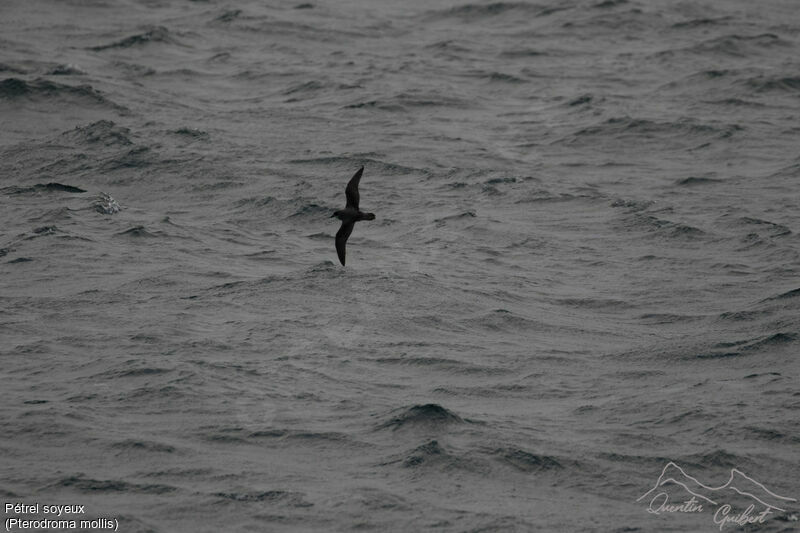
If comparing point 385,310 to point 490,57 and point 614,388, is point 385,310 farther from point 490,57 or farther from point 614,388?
point 490,57

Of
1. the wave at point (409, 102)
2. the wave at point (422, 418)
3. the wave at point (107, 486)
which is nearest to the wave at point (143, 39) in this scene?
the wave at point (409, 102)

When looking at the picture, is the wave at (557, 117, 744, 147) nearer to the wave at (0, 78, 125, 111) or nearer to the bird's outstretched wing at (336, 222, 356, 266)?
the wave at (0, 78, 125, 111)

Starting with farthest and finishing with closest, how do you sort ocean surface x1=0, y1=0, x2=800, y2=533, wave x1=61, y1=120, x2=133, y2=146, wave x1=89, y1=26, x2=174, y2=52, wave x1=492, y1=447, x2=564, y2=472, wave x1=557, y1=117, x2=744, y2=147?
wave x1=89, y1=26, x2=174, y2=52
wave x1=557, y1=117, x2=744, y2=147
wave x1=61, y1=120, x2=133, y2=146
wave x1=492, y1=447, x2=564, y2=472
ocean surface x1=0, y1=0, x2=800, y2=533

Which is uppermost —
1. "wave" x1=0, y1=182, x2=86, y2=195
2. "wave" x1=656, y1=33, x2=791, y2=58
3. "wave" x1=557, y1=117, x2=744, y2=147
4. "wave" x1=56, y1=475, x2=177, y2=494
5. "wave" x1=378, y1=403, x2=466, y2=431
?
"wave" x1=656, y1=33, x2=791, y2=58

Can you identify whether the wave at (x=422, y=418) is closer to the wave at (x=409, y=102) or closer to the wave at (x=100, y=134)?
the wave at (x=100, y=134)

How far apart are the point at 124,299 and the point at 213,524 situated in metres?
6.79

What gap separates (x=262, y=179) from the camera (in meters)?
26.5

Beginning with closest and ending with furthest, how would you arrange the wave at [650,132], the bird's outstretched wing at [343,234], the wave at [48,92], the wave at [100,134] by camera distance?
1. the bird's outstretched wing at [343,234]
2. the wave at [100,134]
3. the wave at [650,132]
4. the wave at [48,92]

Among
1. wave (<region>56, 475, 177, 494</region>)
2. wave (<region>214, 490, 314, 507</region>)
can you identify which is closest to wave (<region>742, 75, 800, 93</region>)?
wave (<region>214, 490, 314, 507</region>)

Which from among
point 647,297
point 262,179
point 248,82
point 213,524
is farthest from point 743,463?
point 248,82
